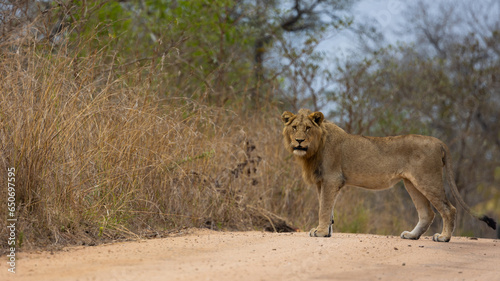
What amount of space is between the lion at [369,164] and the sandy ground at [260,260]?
0.39 metres

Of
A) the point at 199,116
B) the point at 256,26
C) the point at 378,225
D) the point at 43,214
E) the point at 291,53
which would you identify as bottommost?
the point at 378,225

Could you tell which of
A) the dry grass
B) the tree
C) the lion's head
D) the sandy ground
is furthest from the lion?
the tree

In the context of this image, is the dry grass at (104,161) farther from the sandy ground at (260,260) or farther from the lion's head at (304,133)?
the lion's head at (304,133)

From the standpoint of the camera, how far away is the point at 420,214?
6.30 m

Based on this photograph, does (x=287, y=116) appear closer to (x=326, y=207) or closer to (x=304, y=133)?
(x=304, y=133)

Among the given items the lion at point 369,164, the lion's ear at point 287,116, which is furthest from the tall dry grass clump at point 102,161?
the lion at point 369,164

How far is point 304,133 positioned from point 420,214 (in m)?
1.56

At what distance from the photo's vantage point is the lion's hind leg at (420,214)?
20.5ft

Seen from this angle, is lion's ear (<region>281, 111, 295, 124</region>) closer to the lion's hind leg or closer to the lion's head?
the lion's head

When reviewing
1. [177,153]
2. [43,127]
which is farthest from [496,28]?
[43,127]

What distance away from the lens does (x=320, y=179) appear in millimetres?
6105

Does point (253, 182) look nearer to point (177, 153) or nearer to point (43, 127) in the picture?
point (177, 153)

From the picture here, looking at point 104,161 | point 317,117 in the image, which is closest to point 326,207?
point 317,117

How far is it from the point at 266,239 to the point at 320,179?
0.90 meters
